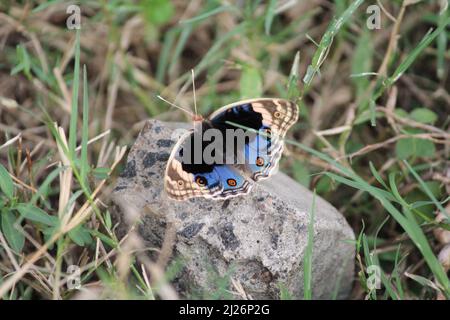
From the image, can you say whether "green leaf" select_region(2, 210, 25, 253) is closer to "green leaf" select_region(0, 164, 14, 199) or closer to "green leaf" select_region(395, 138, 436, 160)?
"green leaf" select_region(0, 164, 14, 199)

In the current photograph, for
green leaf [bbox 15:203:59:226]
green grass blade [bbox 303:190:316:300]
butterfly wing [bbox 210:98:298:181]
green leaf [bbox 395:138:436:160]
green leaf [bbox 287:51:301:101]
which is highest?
green leaf [bbox 287:51:301:101]

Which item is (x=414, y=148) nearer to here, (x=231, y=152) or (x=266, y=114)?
(x=266, y=114)

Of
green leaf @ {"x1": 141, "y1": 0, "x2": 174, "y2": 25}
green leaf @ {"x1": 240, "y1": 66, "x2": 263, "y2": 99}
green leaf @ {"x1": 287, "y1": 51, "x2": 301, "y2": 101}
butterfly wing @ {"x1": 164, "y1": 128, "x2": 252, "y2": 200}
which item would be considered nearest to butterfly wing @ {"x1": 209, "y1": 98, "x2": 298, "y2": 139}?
butterfly wing @ {"x1": 164, "y1": 128, "x2": 252, "y2": 200}

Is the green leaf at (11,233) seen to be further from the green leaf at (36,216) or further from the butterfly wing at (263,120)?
the butterfly wing at (263,120)

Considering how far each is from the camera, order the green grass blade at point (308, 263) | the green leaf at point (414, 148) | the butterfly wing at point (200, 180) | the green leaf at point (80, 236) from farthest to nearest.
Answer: the green leaf at point (414, 148), the green leaf at point (80, 236), the butterfly wing at point (200, 180), the green grass blade at point (308, 263)

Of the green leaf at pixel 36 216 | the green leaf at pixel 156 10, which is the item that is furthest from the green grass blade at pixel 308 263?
the green leaf at pixel 156 10

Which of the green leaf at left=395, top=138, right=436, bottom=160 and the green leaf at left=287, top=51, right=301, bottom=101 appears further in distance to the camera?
the green leaf at left=395, top=138, right=436, bottom=160
